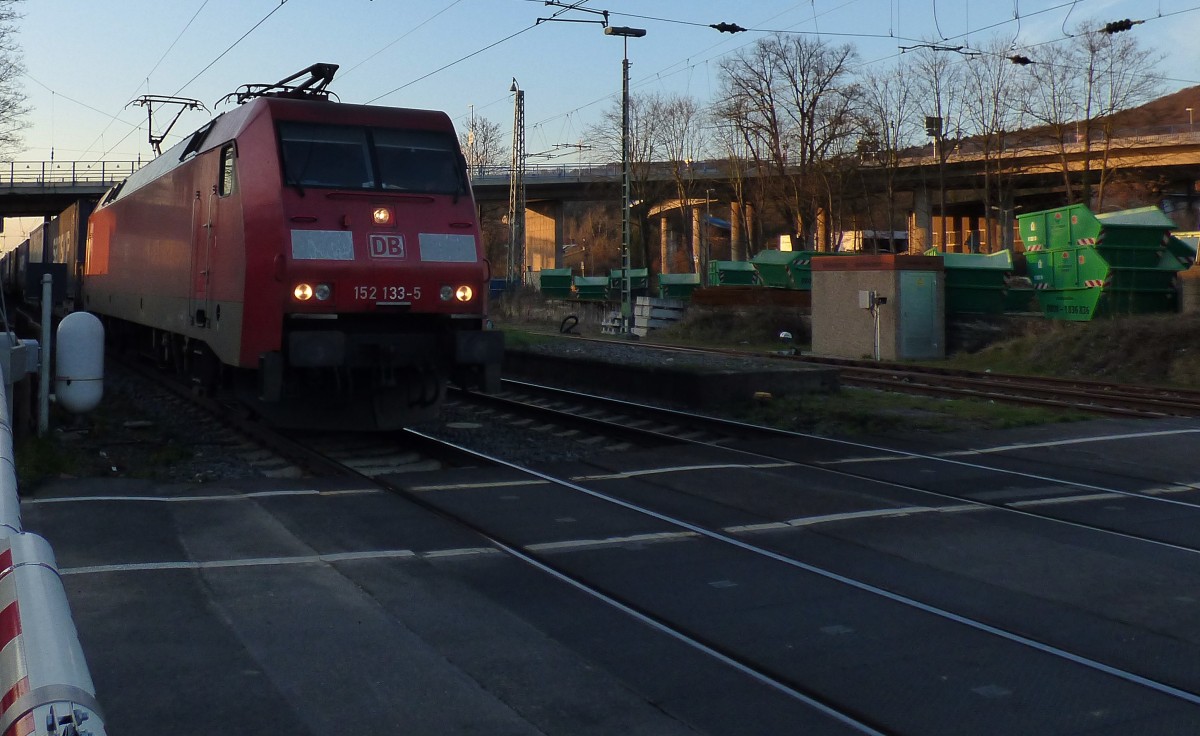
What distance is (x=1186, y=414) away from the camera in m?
14.4

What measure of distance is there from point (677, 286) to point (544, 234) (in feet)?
115

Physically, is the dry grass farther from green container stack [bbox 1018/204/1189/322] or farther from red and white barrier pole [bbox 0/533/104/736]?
red and white barrier pole [bbox 0/533/104/736]

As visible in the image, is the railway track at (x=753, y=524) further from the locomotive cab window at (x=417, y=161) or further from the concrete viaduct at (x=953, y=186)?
the concrete viaduct at (x=953, y=186)

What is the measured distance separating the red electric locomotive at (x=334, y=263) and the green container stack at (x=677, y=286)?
33138 millimetres

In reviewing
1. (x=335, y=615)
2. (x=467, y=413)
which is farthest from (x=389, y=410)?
(x=335, y=615)

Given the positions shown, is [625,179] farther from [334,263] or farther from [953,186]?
[953,186]

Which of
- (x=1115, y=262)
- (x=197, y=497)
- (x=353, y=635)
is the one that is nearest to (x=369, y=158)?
(x=197, y=497)

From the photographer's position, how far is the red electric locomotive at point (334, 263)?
10023mm

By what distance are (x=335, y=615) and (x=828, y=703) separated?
253cm

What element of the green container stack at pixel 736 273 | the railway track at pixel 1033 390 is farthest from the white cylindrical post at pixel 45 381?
the green container stack at pixel 736 273

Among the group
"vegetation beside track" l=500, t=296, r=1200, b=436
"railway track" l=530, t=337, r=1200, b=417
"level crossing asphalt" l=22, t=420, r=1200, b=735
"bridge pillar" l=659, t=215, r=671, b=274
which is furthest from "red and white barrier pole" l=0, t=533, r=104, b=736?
"bridge pillar" l=659, t=215, r=671, b=274

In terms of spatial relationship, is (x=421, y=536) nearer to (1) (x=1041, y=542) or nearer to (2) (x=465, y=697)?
(2) (x=465, y=697)

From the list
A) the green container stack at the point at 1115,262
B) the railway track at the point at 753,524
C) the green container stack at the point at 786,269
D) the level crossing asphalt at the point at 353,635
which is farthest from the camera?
the green container stack at the point at 786,269

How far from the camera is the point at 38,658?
205 cm
